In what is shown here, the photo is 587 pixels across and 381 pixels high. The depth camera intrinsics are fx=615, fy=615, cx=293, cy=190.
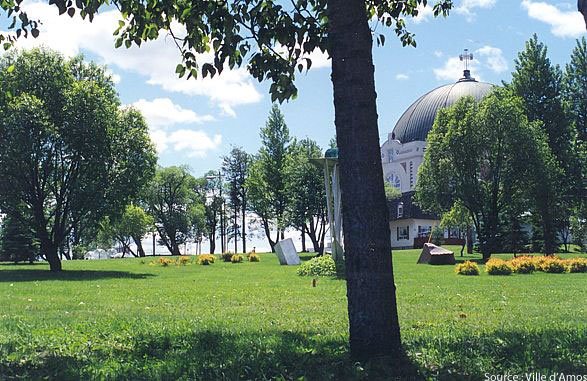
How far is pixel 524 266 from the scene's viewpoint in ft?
71.6

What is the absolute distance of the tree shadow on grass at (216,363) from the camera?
4.48m

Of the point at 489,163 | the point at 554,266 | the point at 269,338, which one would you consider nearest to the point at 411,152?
the point at 489,163

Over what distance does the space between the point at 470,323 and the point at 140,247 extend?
231 feet

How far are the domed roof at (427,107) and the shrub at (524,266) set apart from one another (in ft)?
164

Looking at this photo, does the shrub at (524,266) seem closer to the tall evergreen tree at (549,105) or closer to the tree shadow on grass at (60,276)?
the tree shadow on grass at (60,276)

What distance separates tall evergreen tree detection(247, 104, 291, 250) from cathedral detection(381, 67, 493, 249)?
16917 millimetres

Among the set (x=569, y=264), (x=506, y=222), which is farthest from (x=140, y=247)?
(x=569, y=264)

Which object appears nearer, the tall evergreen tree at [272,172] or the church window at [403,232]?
the tall evergreen tree at [272,172]

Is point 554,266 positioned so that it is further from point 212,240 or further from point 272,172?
point 212,240

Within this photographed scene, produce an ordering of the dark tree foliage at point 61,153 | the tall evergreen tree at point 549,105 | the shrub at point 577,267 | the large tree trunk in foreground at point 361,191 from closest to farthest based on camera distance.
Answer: the large tree trunk in foreground at point 361,191, the shrub at point 577,267, the dark tree foliage at point 61,153, the tall evergreen tree at point 549,105

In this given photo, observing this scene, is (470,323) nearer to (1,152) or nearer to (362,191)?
(362,191)

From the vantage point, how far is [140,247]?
74688 millimetres

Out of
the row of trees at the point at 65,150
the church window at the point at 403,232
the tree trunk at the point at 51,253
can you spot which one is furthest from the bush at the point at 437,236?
the tree trunk at the point at 51,253

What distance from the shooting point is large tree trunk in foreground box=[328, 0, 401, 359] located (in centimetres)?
461
